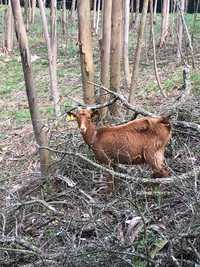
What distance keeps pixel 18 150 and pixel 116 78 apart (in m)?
2.81

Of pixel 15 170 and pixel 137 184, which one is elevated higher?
pixel 137 184

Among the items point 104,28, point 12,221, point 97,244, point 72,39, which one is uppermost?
point 104,28

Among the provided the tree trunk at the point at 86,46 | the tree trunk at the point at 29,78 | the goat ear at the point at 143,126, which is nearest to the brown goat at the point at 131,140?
the goat ear at the point at 143,126

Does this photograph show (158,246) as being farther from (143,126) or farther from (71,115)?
(71,115)

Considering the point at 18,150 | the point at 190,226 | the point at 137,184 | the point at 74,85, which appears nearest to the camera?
the point at 190,226

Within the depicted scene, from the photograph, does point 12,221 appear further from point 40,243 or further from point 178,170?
point 178,170

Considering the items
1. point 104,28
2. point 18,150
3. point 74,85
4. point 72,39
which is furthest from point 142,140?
point 72,39

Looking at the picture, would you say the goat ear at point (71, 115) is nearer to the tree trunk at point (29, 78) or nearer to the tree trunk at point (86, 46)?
the tree trunk at point (29, 78)

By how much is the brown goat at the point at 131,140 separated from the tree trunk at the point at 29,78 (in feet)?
2.20

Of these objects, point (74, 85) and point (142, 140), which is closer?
point (142, 140)

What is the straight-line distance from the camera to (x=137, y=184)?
17.5 ft

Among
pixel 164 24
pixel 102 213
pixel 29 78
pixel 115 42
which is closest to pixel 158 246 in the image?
pixel 102 213

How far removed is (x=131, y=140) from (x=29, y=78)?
145 centimetres

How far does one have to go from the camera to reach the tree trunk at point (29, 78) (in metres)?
6.27
